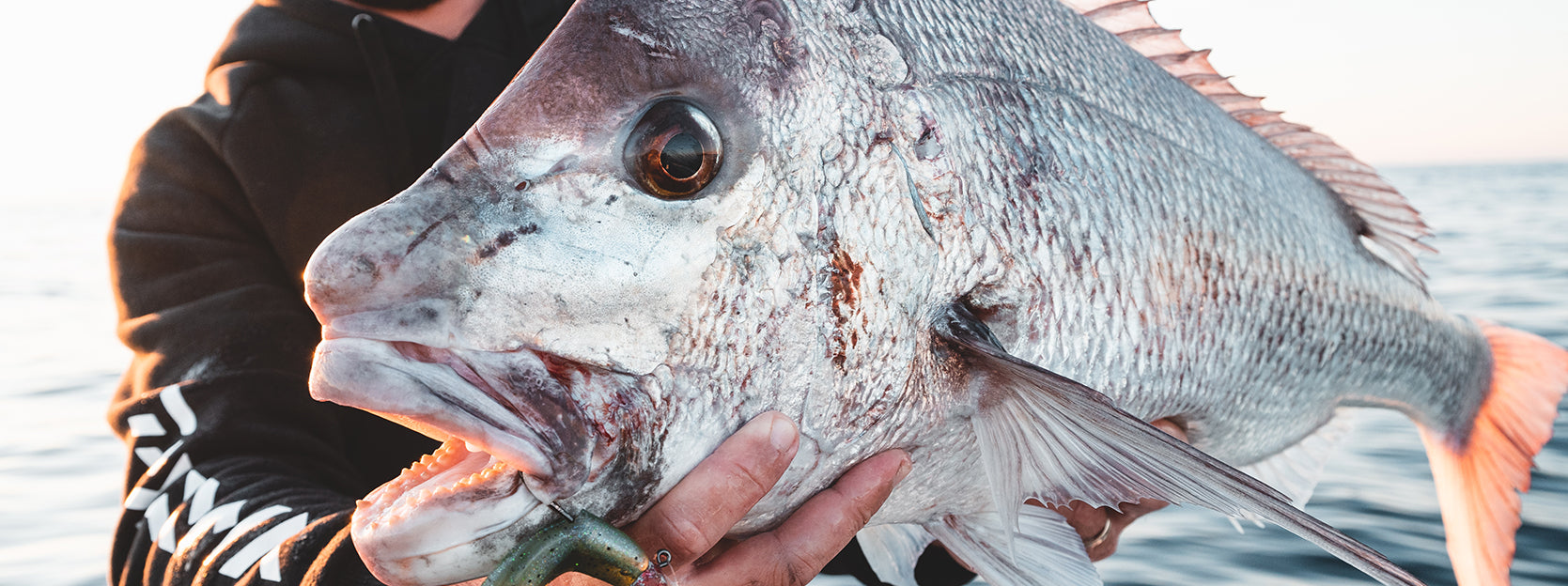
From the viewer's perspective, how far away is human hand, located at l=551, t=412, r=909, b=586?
99 centimetres

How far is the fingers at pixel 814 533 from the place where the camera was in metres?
1.15

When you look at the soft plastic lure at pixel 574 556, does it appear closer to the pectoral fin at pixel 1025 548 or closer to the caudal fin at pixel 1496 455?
the pectoral fin at pixel 1025 548

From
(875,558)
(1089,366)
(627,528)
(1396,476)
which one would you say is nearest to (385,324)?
(627,528)

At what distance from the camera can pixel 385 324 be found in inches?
31.7

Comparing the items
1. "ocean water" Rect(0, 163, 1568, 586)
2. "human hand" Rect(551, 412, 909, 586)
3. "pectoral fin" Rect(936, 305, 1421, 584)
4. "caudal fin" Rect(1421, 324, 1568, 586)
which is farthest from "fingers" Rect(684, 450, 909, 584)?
"ocean water" Rect(0, 163, 1568, 586)

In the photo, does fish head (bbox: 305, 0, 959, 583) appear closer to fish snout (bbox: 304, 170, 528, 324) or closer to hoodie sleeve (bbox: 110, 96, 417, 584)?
fish snout (bbox: 304, 170, 528, 324)

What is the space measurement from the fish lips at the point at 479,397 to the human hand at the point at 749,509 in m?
0.16

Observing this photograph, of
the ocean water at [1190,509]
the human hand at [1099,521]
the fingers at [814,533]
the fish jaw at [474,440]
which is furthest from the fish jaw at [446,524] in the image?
the ocean water at [1190,509]

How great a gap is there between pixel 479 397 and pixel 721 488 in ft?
0.95

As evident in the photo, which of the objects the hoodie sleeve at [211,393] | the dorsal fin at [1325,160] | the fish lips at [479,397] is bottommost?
the hoodie sleeve at [211,393]

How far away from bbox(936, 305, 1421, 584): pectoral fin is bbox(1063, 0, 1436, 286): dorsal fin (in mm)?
902

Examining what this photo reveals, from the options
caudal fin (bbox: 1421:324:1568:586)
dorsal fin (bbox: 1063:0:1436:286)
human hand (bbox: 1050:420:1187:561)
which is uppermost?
dorsal fin (bbox: 1063:0:1436:286)

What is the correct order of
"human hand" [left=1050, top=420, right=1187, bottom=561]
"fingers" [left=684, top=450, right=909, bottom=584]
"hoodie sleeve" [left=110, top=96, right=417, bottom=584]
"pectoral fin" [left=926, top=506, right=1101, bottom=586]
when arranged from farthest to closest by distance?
"human hand" [left=1050, top=420, right=1187, bottom=561], "hoodie sleeve" [left=110, top=96, right=417, bottom=584], "pectoral fin" [left=926, top=506, right=1101, bottom=586], "fingers" [left=684, top=450, right=909, bottom=584]

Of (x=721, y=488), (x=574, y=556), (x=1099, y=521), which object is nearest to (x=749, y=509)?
(x=721, y=488)
